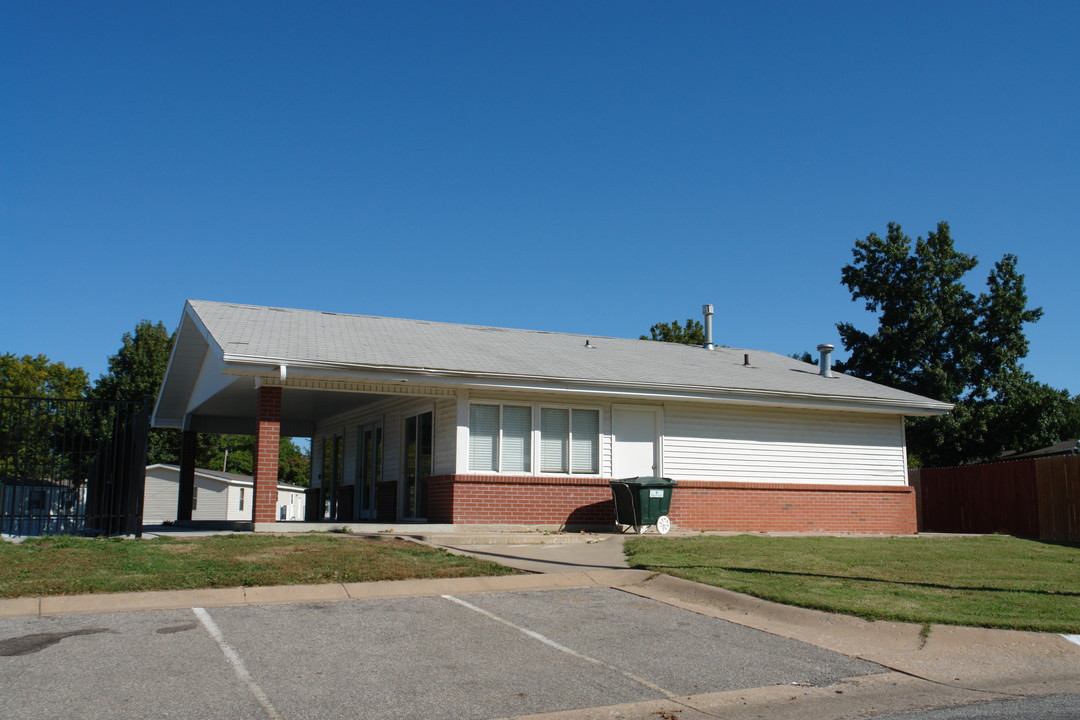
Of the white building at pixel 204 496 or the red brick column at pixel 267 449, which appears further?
the white building at pixel 204 496

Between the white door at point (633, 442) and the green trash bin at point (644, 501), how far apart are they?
1064mm

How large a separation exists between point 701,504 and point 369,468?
7945mm

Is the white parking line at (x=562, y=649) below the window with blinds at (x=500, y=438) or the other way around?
below

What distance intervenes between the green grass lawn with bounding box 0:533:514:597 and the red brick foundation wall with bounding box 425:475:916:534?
3.73 m

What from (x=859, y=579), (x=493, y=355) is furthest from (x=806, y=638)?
(x=493, y=355)

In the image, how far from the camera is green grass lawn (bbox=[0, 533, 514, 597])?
346 inches

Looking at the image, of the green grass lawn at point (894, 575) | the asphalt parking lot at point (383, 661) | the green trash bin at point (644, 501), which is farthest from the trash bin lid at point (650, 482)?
the asphalt parking lot at point (383, 661)

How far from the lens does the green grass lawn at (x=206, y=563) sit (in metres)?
8.78

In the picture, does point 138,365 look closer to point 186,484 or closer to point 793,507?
point 186,484

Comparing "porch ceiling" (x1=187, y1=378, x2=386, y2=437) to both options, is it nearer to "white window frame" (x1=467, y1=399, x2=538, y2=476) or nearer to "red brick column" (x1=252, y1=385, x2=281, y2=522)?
"red brick column" (x1=252, y1=385, x2=281, y2=522)

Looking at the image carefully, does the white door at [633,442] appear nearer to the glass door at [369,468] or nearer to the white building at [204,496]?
the glass door at [369,468]

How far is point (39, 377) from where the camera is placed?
130 ft

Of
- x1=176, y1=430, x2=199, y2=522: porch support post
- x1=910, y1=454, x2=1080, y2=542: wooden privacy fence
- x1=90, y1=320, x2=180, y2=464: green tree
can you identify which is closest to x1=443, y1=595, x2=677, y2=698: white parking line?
x1=910, y1=454, x2=1080, y2=542: wooden privacy fence

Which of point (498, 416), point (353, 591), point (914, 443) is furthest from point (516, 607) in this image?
point (914, 443)
